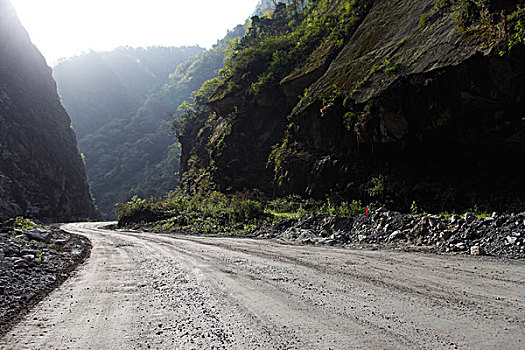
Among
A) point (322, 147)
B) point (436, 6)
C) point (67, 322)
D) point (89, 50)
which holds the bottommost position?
point (67, 322)

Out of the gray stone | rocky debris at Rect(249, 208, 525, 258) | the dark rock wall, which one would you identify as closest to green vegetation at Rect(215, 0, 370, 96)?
the dark rock wall

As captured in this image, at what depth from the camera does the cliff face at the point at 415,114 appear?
9.41 m

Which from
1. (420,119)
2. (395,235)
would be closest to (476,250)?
(395,235)

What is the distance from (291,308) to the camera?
3402 mm

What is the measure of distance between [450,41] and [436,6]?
2.59m

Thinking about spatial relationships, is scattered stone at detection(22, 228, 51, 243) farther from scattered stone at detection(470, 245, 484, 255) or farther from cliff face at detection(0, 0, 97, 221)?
cliff face at detection(0, 0, 97, 221)

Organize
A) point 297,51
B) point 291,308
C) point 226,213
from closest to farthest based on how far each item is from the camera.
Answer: point 291,308, point 226,213, point 297,51

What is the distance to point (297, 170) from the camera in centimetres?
1773

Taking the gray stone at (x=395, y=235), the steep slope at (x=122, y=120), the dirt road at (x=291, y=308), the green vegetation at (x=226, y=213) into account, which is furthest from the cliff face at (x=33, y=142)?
the gray stone at (x=395, y=235)

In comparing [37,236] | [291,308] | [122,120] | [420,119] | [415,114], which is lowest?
[291,308]

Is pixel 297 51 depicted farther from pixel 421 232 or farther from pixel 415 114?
pixel 421 232

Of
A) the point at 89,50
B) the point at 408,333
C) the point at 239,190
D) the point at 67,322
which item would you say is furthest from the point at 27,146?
the point at 89,50

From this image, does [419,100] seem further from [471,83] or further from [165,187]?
[165,187]

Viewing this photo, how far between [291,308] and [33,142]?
171ft
